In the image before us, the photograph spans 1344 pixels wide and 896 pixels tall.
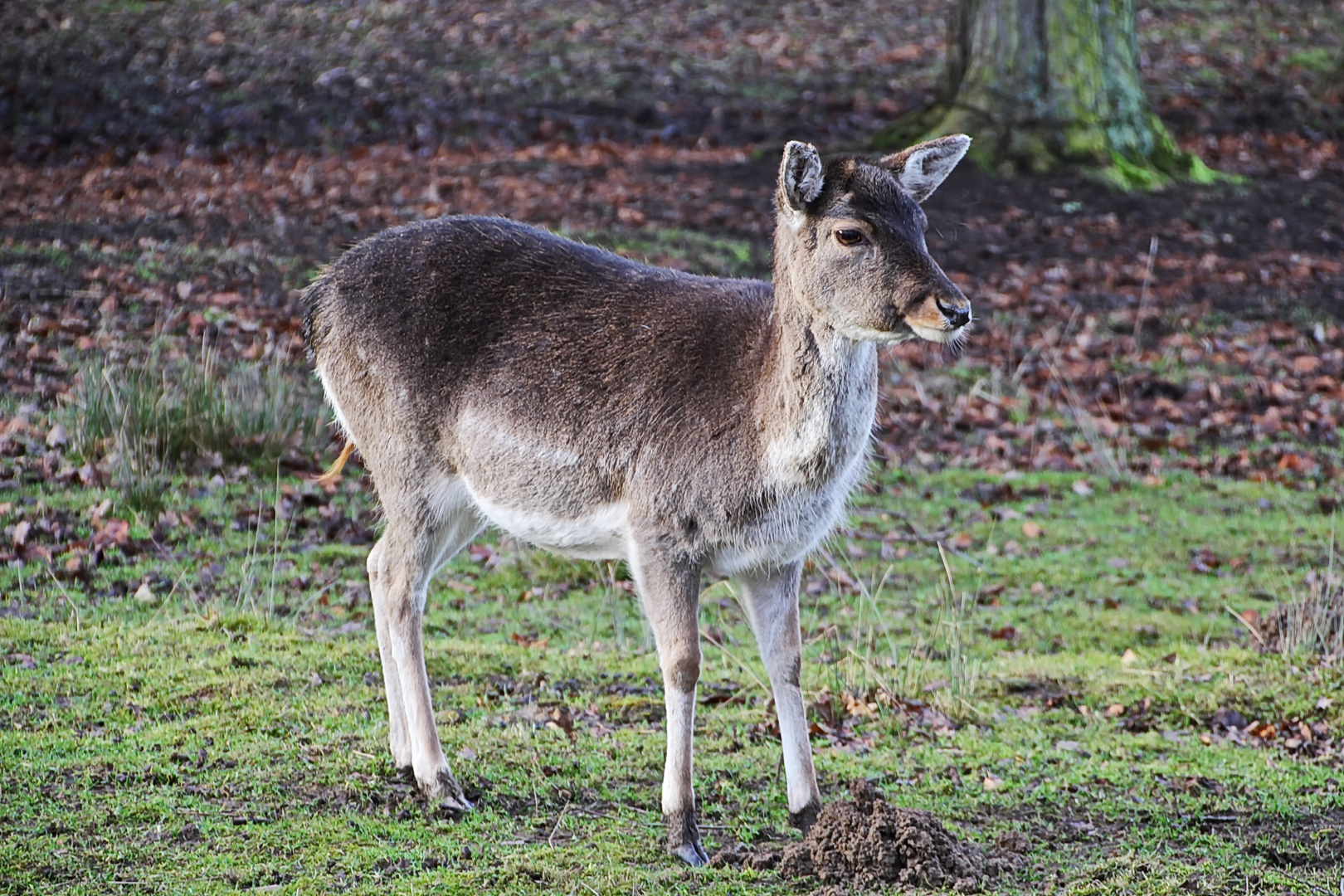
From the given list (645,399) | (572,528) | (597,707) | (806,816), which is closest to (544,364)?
(645,399)

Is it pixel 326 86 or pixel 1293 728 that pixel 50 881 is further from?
pixel 326 86

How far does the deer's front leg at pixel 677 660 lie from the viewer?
4.98 metres

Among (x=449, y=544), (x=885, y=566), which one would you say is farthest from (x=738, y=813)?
(x=885, y=566)

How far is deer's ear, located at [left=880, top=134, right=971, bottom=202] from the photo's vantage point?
5.04 metres

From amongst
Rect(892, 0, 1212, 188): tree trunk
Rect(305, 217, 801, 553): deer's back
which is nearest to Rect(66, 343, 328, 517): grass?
Rect(305, 217, 801, 553): deer's back

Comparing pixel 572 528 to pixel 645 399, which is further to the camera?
pixel 572 528

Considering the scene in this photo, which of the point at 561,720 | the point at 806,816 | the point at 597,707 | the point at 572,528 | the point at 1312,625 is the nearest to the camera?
the point at 806,816

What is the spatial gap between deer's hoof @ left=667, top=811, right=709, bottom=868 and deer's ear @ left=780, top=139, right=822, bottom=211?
213cm

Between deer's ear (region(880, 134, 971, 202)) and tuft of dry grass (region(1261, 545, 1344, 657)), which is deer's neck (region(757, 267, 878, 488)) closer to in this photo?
deer's ear (region(880, 134, 971, 202))

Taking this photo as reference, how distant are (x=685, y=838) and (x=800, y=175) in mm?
2291

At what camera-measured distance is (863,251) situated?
187 inches

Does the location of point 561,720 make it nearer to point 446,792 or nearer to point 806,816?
point 446,792

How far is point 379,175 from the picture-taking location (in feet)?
50.2

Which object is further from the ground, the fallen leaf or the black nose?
the black nose
